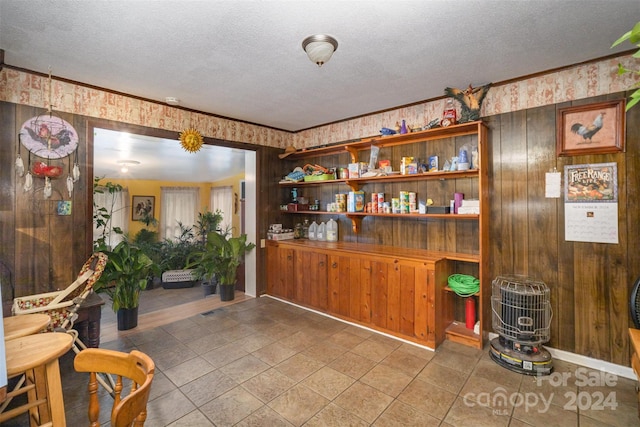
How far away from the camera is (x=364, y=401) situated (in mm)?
2051

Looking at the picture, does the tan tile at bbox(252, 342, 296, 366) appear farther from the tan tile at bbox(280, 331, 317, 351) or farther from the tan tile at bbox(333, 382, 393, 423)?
the tan tile at bbox(333, 382, 393, 423)

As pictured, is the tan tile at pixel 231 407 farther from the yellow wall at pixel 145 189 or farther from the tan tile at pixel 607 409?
the yellow wall at pixel 145 189

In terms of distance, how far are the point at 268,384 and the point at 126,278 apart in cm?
204

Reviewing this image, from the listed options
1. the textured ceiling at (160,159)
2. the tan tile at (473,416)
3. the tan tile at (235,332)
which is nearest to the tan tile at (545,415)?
the tan tile at (473,416)

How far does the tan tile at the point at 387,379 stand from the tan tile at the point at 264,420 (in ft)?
2.30

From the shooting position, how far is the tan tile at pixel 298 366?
236 cm

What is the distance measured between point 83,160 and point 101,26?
56.7 inches

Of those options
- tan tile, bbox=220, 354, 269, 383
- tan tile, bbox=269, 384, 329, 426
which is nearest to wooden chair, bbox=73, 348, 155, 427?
tan tile, bbox=269, 384, 329, 426

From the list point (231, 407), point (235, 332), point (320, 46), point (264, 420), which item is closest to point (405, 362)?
point (264, 420)

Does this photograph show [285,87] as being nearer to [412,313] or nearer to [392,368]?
[412,313]

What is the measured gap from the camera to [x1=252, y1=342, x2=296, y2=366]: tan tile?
2584 millimetres

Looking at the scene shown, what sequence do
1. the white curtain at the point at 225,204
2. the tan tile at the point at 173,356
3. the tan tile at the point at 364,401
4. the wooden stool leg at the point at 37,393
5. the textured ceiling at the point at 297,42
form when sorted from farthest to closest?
1. the white curtain at the point at 225,204
2. the tan tile at the point at 173,356
3. the tan tile at the point at 364,401
4. the textured ceiling at the point at 297,42
5. the wooden stool leg at the point at 37,393

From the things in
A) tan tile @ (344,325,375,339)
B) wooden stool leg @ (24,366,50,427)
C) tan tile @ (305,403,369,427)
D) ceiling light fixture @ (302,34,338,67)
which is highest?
ceiling light fixture @ (302,34,338,67)

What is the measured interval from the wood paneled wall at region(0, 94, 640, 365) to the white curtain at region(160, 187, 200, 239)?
433 cm
